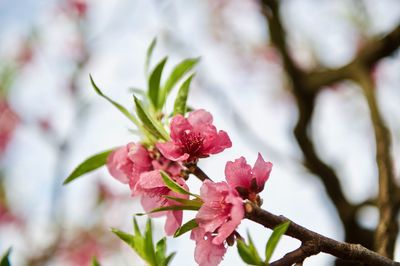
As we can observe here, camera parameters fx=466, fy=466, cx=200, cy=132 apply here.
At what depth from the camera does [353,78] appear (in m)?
2.88

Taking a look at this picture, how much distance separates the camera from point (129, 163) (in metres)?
1.21

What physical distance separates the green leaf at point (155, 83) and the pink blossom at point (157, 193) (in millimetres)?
330

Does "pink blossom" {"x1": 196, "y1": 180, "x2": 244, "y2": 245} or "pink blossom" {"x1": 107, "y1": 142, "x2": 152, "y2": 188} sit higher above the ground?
"pink blossom" {"x1": 107, "y1": 142, "x2": 152, "y2": 188}

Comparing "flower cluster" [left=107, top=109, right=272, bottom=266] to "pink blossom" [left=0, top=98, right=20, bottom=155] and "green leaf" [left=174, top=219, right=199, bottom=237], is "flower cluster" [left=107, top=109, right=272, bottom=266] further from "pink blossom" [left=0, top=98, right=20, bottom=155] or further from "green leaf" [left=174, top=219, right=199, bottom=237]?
"pink blossom" [left=0, top=98, right=20, bottom=155]

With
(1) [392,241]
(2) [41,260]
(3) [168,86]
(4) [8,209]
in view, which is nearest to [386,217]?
(1) [392,241]

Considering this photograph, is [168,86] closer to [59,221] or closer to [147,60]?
[147,60]

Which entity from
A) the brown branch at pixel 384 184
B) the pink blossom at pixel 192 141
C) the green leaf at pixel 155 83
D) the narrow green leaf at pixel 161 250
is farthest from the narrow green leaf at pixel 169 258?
the brown branch at pixel 384 184

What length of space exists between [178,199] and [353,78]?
88.6 inches

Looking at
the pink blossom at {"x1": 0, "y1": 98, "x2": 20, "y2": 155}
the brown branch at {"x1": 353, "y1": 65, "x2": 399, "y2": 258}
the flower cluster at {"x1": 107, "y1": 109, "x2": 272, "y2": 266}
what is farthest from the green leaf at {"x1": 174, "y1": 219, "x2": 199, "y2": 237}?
the pink blossom at {"x1": 0, "y1": 98, "x2": 20, "y2": 155}

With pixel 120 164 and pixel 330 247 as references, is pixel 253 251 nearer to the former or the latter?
pixel 330 247

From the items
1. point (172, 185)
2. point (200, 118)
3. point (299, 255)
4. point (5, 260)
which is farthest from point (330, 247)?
point (5, 260)

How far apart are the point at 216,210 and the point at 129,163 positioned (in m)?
0.36

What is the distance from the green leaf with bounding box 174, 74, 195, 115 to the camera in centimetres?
121

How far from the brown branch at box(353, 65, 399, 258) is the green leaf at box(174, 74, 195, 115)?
963 mm
